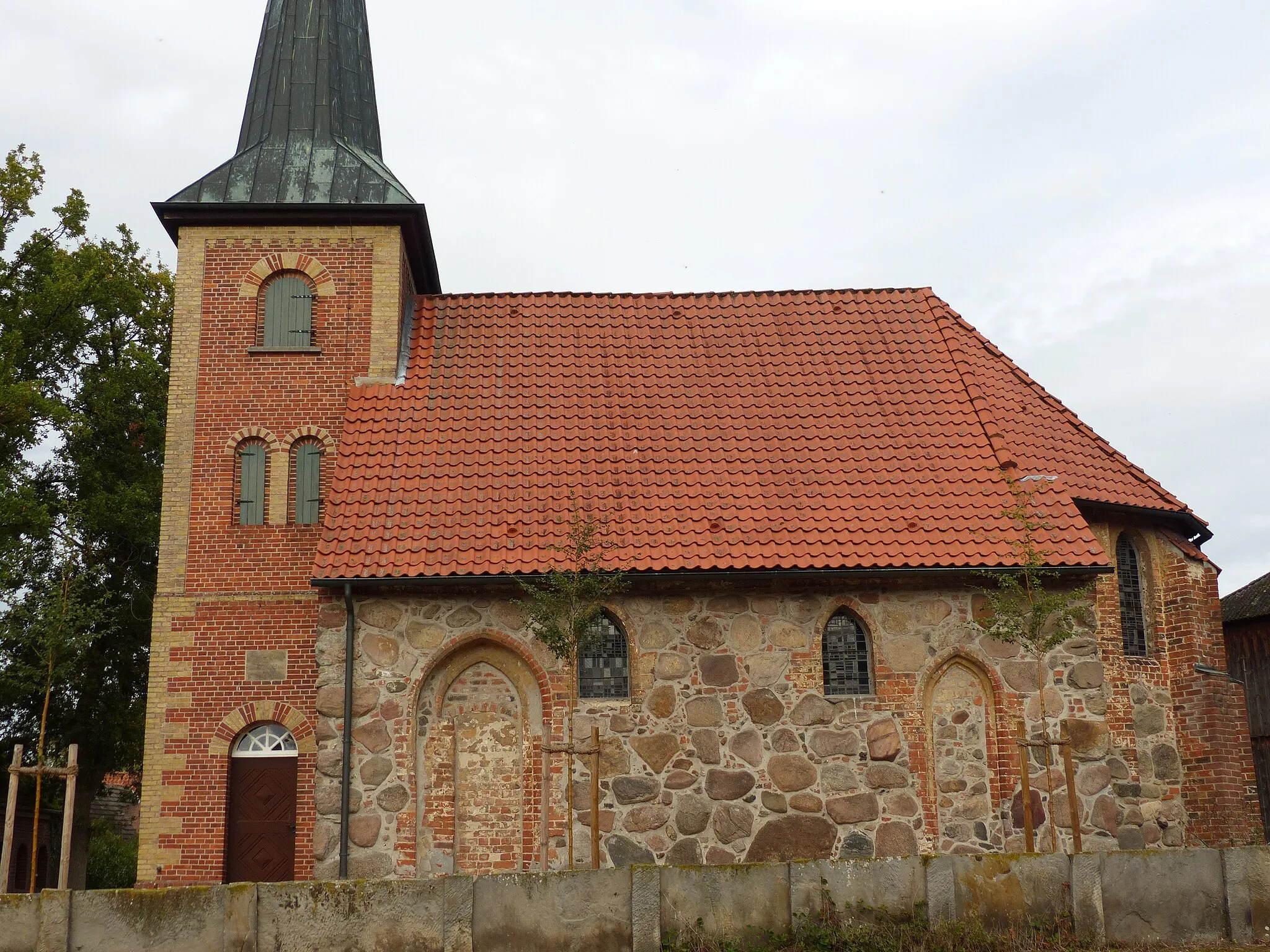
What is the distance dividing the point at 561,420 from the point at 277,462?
3662mm

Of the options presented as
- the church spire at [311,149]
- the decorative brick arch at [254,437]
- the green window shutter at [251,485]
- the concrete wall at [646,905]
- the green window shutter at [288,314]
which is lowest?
the concrete wall at [646,905]

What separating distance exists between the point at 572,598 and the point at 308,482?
490 centimetres

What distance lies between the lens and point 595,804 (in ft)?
40.5

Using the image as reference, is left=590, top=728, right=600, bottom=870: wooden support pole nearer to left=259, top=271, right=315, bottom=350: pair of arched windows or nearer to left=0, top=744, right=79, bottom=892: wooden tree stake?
left=0, top=744, right=79, bottom=892: wooden tree stake

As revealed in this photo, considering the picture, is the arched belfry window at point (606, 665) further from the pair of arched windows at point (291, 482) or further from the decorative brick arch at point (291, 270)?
the decorative brick arch at point (291, 270)

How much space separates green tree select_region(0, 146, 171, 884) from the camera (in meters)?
20.6

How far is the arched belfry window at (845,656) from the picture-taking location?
14.0 meters

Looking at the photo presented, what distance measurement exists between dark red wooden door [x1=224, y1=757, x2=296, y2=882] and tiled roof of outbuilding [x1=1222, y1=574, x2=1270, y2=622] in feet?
54.1

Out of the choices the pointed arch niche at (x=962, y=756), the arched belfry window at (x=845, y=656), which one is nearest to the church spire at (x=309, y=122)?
the arched belfry window at (x=845, y=656)

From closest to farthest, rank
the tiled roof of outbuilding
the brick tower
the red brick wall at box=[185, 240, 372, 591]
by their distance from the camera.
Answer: the brick tower → the red brick wall at box=[185, 240, 372, 591] → the tiled roof of outbuilding

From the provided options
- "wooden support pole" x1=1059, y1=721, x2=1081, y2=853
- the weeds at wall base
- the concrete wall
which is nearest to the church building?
"wooden support pole" x1=1059, y1=721, x2=1081, y2=853

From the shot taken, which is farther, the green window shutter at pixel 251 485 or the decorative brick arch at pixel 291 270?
the decorative brick arch at pixel 291 270

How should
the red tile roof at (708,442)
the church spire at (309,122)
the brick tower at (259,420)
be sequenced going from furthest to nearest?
the church spire at (309,122), the brick tower at (259,420), the red tile roof at (708,442)

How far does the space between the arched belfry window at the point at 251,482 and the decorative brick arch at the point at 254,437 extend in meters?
0.05
